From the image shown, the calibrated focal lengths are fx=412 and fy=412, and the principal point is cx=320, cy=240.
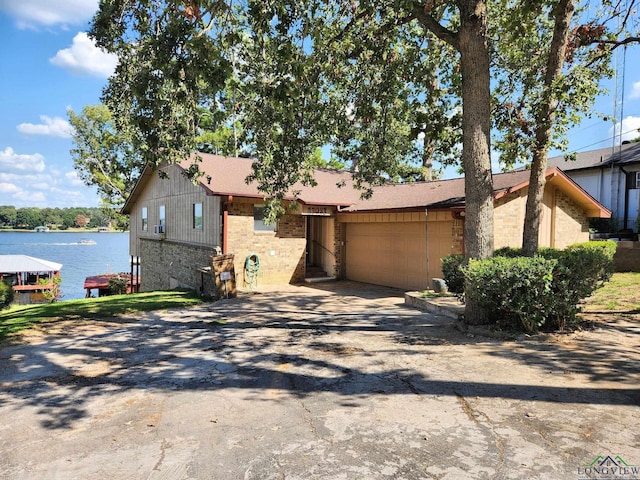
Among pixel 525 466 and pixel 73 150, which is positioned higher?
pixel 73 150

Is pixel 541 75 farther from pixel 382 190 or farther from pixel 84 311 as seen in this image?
pixel 84 311

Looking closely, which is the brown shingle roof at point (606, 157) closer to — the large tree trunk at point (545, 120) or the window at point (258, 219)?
the large tree trunk at point (545, 120)

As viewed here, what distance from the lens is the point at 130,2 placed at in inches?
245

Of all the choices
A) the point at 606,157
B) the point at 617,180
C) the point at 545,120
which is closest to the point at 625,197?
the point at 617,180

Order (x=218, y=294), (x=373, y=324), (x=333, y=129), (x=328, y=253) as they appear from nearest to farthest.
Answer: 1. (x=373, y=324)
2. (x=333, y=129)
3. (x=218, y=294)
4. (x=328, y=253)

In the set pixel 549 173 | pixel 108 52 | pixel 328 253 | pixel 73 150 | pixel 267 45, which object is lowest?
pixel 328 253

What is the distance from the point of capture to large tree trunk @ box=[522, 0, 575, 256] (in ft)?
25.4

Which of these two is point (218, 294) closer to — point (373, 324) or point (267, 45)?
point (373, 324)

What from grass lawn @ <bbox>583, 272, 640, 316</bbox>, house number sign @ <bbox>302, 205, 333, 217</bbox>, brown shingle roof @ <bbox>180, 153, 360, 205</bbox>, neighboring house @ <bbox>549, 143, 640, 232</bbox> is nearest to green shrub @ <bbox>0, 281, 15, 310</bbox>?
brown shingle roof @ <bbox>180, 153, 360, 205</bbox>

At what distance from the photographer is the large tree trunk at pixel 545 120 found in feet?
25.4

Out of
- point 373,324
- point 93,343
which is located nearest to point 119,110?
point 93,343

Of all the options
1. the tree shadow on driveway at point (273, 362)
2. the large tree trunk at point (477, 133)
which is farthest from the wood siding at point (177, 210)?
the large tree trunk at point (477, 133)

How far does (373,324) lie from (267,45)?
18.4ft

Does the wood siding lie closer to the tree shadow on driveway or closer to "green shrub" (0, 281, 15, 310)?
the tree shadow on driveway
